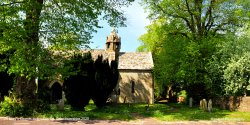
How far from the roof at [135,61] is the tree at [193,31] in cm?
462

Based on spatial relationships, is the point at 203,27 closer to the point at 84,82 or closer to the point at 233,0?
the point at 233,0

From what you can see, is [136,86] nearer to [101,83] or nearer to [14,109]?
[101,83]

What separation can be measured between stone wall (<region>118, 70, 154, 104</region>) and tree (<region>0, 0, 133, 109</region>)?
21.4 metres

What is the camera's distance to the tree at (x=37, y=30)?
67.0ft

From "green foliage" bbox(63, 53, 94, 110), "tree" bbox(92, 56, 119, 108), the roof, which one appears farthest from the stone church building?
"green foliage" bbox(63, 53, 94, 110)

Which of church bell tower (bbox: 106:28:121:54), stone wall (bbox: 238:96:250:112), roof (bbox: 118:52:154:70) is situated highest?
church bell tower (bbox: 106:28:121:54)

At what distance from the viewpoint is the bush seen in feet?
71.4

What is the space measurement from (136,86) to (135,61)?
361 centimetres

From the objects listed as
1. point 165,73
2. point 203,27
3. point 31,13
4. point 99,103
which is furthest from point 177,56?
point 31,13

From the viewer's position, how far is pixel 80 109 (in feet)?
91.4

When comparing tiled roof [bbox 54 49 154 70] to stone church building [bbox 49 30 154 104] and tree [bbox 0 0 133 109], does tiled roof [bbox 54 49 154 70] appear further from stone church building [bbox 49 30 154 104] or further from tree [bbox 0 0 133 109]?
tree [bbox 0 0 133 109]

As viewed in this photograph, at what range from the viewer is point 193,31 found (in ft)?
135

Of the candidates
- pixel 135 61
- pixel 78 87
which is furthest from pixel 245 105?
pixel 135 61

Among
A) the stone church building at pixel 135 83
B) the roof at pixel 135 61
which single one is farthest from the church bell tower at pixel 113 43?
the stone church building at pixel 135 83
